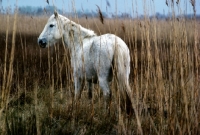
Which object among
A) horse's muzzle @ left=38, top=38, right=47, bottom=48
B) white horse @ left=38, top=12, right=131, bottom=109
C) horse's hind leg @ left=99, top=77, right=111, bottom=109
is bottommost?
horse's hind leg @ left=99, top=77, right=111, bottom=109

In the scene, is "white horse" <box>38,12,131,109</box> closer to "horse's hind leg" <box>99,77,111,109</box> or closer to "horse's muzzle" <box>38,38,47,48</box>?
"horse's hind leg" <box>99,77,111,109</box>

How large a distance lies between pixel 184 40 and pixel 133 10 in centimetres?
52

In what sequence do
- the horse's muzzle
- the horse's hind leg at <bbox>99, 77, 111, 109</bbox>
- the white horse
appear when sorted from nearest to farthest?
the white horse
the horse's hind leg at <bbox>99, 77, 111, 109</bbox>
the horse's muzzle

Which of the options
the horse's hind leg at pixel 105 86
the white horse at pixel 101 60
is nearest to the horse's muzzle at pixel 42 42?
the white horse at pixel 101 60

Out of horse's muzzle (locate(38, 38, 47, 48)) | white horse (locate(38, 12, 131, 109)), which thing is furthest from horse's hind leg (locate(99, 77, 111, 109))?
horse's muzzle (locate(38, 38, 47, 48))

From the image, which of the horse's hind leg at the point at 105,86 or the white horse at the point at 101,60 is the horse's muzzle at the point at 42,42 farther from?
the horse's hind leg at the point at 105,86

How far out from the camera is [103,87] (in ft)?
11.5

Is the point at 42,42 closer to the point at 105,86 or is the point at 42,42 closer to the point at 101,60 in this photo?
the point at 101,60

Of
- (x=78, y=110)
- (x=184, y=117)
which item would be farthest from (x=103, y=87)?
(x=184, y=117)

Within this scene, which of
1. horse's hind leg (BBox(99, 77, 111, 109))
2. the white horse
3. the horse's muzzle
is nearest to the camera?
the white horse

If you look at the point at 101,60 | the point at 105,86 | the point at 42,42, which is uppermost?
the point at 42,42

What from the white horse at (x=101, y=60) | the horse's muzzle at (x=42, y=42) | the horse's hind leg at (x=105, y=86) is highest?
the horse's muzzle at (x=42, y=42)

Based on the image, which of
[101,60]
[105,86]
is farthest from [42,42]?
[105,86]

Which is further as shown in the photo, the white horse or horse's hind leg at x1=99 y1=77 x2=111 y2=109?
horse's hind leg at x1=99 y1=77 x2=111 y2=109
